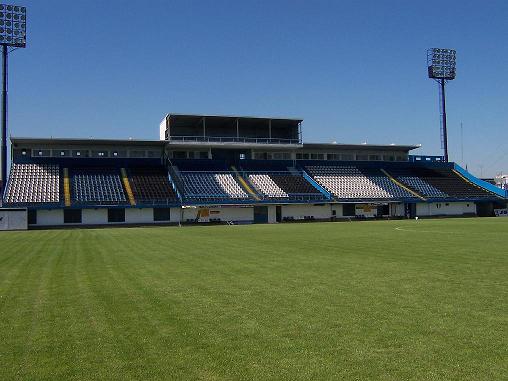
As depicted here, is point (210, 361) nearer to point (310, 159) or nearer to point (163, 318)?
→ point (163, 318)

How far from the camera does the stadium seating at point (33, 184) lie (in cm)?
6310

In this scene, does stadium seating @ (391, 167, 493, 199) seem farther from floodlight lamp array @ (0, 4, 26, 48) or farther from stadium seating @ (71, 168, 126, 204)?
floodlight lamp array @ (0, 4, 26, 48)

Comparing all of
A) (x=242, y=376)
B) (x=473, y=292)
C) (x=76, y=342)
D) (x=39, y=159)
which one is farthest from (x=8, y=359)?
(x=39, y=159)

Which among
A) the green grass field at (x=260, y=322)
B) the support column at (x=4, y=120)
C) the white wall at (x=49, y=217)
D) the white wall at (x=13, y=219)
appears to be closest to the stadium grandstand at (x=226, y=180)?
the white wall at (x=49, y=217)

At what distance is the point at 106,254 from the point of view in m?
24.9

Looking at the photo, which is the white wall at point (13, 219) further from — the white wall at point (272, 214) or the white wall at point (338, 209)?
the white wall at point (338, 209)

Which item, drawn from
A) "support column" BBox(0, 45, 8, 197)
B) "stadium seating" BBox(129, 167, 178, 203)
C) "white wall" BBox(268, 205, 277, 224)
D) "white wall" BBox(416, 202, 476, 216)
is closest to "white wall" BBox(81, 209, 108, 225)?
"stadium seating" BBox(129, 167, 178, 203)

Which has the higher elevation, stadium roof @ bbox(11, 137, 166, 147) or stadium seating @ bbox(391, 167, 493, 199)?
stadium roof @ bbox(11, 137, 166, 147)

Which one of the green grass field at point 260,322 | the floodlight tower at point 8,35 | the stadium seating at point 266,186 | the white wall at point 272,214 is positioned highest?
the floodlight tower at point 8,35

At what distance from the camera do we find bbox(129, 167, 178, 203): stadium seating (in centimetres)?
6725

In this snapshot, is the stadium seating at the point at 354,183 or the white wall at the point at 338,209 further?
the stadium seating at the point at 354,183

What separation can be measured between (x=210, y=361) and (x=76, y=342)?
2593mm

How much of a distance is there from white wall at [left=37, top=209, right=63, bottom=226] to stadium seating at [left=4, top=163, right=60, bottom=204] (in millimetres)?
1424

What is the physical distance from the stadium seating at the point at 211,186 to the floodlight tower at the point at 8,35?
23577mm
